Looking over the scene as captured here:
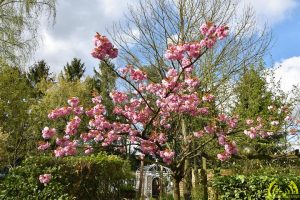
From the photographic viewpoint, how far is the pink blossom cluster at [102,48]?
19.6ft

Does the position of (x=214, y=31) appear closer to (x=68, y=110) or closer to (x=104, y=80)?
(x=68, y=110)

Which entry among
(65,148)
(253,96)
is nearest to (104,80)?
(253,96)

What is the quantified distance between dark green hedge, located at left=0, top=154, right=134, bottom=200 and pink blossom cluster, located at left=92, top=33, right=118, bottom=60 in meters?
2.34

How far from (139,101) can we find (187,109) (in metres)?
1.52

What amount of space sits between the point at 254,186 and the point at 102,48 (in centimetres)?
337

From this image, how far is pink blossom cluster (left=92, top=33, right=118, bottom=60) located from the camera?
5961mm

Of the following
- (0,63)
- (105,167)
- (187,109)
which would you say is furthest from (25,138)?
(187,109)

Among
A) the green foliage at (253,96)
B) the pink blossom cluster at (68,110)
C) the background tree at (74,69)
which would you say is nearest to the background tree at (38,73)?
the background tree at (74,69)

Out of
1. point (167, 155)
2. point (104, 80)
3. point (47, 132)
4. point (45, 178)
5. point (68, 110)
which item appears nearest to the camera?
point (45, 178)

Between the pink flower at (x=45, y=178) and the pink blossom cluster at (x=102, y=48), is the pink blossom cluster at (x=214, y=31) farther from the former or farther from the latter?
the pink flower at (x=45, y=178)

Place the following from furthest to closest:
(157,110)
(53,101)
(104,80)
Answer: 1. (104,80)
2. (53,101)
3. (157,110)

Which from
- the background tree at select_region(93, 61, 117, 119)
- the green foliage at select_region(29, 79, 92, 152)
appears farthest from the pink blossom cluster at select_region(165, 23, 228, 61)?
the background tree at select_region(93, 61, 117, 119)

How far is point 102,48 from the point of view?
5.99 metres

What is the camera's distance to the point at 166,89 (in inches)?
264
